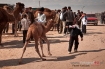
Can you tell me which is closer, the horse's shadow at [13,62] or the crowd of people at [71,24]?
the horse's shadow at [13,62]

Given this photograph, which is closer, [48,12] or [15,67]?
[15,67]

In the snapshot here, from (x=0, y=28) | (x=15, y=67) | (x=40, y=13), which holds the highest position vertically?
(x=40, y=13)

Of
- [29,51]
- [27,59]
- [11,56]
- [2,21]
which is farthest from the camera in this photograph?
[2,21]

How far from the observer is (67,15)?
15.8 m

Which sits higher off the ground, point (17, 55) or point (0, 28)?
point (0, 28)

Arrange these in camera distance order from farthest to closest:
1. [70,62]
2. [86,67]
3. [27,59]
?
[27,59], [70,62], [86,67]

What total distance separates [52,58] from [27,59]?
102cm

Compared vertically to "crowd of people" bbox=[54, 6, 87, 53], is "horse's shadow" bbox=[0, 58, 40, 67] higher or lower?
lower

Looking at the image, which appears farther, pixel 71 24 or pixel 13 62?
pixel 71 24

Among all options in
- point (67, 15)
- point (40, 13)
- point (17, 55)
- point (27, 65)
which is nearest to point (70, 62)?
point (27, 65)

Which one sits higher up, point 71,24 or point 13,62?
point 71,24

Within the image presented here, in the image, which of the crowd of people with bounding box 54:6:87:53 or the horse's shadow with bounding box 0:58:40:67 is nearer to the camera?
the horse's shadow with bounding box 0:58:40:67

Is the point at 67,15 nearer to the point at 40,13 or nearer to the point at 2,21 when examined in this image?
the point at 40,13

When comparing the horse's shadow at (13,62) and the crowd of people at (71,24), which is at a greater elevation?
the crowd of people at (71,24)
